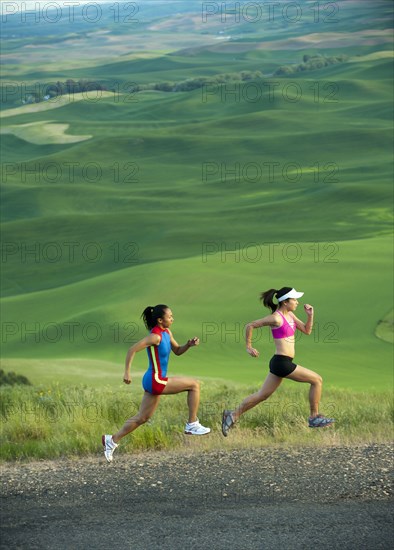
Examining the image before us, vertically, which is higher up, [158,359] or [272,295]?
[272,295]

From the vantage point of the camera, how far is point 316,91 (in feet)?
498

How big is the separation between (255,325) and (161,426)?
350 centimetres

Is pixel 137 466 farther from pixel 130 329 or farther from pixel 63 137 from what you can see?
pixel 63 137

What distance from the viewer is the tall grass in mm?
10789

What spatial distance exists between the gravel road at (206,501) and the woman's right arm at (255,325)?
50.2 inches

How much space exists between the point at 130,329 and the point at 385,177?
5337 cm

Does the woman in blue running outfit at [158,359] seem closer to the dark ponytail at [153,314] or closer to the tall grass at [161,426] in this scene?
the dark ponytail at [153,314]

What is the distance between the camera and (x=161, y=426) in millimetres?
11773

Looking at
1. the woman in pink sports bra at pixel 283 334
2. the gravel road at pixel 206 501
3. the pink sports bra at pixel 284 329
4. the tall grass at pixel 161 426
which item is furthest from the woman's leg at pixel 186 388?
the tall grass at pixel 161 426

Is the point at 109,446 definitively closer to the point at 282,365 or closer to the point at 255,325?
the point at 282,365

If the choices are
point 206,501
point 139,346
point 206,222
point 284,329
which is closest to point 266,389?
point 284,329

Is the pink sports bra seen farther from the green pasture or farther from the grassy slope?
the grassy slope

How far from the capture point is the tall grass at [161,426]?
10.8 meters

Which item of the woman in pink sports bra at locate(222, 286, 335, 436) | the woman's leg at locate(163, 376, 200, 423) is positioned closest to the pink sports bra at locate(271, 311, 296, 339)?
the woman in pink sports bra at locate(222, 286, 335, 436)
